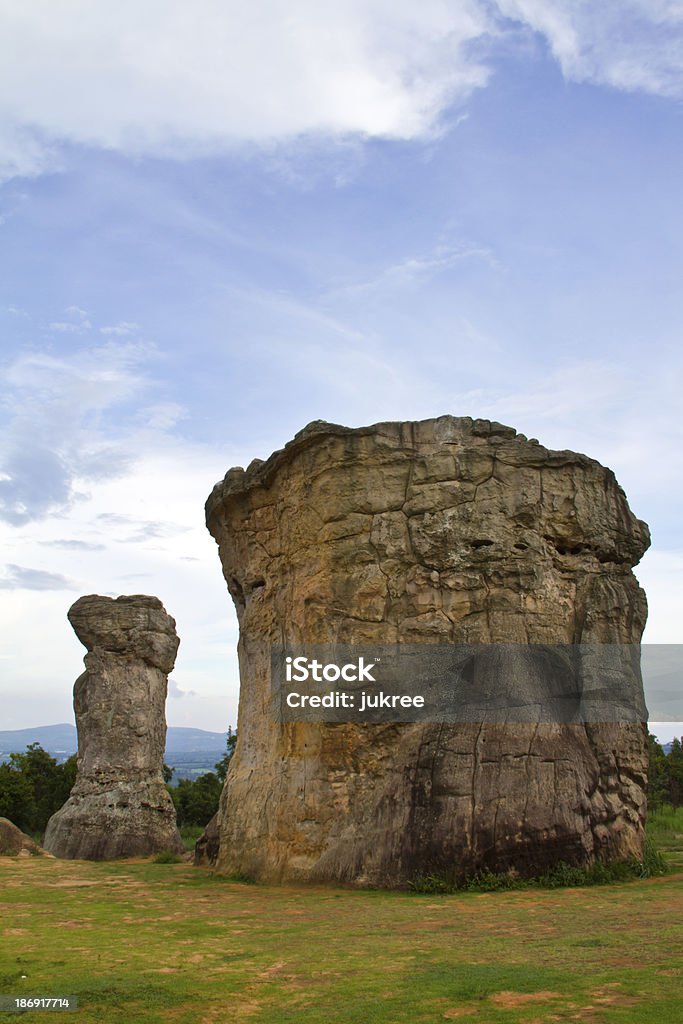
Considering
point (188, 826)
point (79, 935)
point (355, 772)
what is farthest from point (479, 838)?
point (188, 826)

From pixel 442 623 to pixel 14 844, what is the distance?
9.34 meters

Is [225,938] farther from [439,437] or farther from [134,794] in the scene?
[134,794]

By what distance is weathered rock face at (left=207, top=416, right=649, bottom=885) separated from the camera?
1108 cm

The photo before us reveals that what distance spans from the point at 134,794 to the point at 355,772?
9084 millimetres

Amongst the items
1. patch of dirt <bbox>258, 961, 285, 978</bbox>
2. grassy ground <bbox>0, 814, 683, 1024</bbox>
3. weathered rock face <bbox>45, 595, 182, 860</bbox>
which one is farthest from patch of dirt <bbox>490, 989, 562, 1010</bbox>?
weathered rock face <bbox>45, 595, 182, 860</bbox>

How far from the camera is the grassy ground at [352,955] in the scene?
17.5 feet

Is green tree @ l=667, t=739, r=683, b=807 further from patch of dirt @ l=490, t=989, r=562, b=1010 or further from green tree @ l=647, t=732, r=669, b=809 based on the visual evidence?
patch of dirt @ l=490, t=989, r=562, b=1010

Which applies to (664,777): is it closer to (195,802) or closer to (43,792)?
(195,802)

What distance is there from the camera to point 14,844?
1616cm

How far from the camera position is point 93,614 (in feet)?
65.1

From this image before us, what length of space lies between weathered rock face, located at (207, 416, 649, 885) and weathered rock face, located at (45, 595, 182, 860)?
6.28m

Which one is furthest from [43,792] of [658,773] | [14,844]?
[658,773]

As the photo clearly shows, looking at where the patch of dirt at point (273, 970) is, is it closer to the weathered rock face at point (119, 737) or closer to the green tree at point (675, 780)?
the weathered rock face at point (119, 737)

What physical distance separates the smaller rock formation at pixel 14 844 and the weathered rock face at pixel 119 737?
2099 mm
